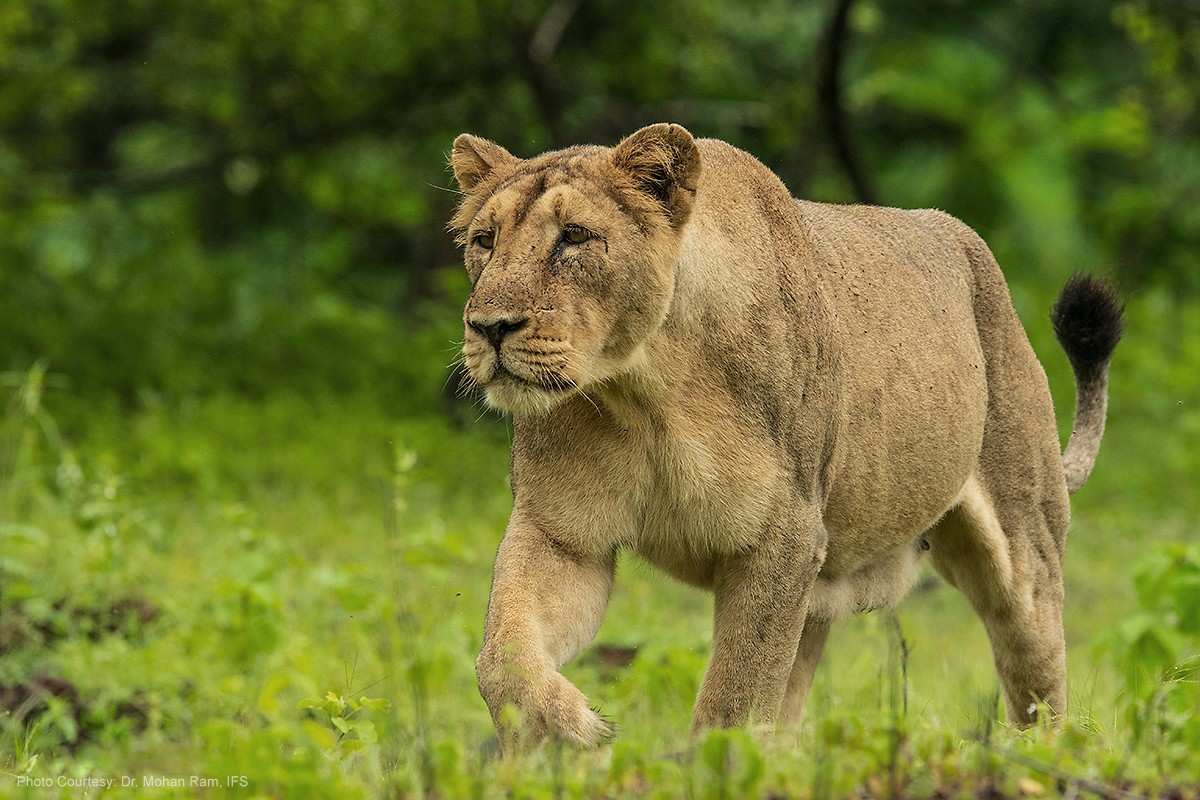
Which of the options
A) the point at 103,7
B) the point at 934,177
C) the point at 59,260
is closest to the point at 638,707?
the point at 103,7

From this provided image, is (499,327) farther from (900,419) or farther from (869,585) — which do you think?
(869,585)

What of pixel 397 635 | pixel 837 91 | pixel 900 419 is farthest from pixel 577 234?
pixel 837 91

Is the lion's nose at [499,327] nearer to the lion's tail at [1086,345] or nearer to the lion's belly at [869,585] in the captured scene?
the lion's belly at [869,585]

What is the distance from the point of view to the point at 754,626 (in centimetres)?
440

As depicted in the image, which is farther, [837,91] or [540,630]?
[837,91]

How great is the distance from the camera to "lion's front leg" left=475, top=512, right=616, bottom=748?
3.89 meters

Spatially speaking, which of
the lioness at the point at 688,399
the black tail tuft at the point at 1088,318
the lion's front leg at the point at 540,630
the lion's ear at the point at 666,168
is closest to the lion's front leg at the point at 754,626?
the lioness at the point at 688,399

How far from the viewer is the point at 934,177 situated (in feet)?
58.4

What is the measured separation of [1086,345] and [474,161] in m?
2.32

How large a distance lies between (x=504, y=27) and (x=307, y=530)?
4.01m

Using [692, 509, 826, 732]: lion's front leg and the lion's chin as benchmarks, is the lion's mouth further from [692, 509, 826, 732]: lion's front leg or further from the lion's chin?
[692, 509, 826, 732]: lion's front leg

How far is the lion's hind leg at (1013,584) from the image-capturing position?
551 centimetres

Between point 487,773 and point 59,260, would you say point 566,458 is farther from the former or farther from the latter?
point 59,260

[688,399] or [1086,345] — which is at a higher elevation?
[1086,345]
